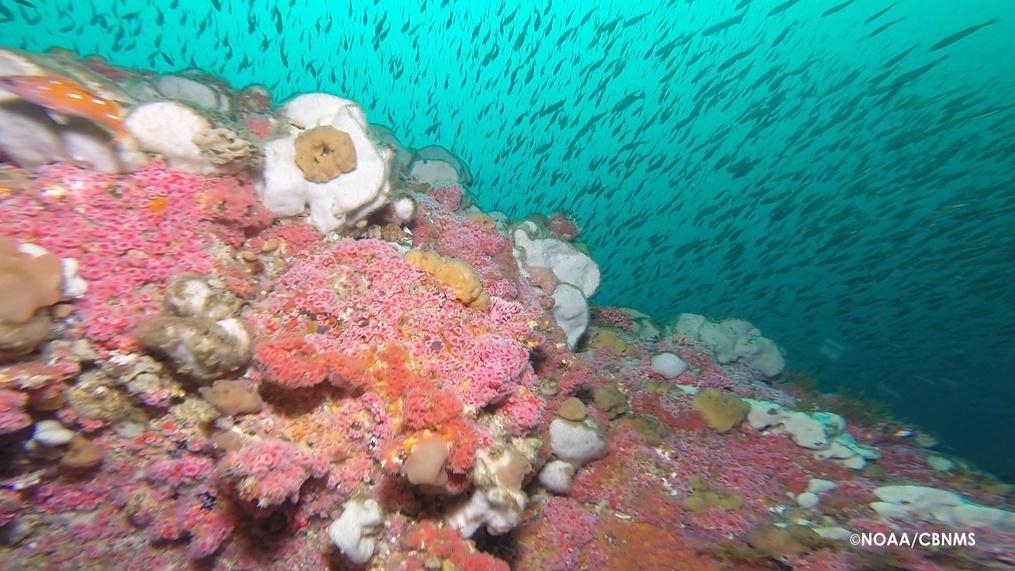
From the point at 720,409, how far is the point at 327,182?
6227 mm

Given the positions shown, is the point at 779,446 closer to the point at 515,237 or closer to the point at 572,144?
the point at 515,237

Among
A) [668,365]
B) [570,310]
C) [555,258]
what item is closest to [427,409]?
[570,310]

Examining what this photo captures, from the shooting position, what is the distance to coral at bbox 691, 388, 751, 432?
6504 millimetres

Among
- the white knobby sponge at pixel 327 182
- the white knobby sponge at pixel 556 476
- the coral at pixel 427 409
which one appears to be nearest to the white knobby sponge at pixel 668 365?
the white knobby sponge at pixel 556 476

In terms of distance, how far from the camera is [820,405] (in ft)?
26.3

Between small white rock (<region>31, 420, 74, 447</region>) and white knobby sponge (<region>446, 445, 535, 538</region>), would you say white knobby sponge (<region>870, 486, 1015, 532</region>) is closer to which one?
white knobby sponge (<region>446, 445, 535, 538</region>)

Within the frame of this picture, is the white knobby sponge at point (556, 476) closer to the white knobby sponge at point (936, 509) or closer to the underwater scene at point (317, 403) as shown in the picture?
the underwater scene at point (317, 403)

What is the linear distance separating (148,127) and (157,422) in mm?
2471

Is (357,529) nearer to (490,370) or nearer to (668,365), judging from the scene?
(490,370)

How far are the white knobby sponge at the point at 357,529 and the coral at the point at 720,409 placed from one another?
5037 millimetres

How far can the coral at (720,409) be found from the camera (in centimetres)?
650

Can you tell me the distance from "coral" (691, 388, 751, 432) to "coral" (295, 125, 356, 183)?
594 centimetres

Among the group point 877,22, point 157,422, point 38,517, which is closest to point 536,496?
point 157,422

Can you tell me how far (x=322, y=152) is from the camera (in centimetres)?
475
